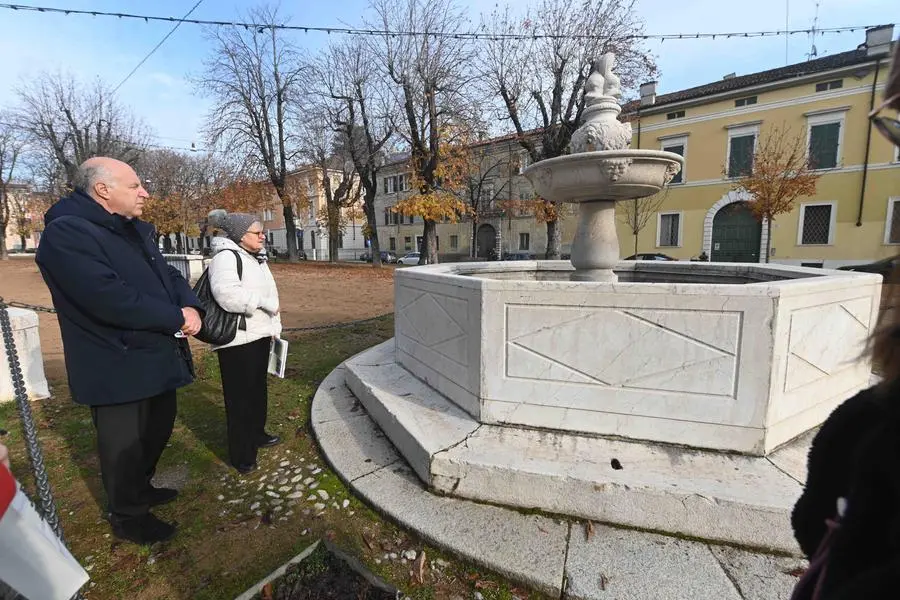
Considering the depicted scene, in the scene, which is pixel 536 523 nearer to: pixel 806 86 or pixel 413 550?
pixel 413 550

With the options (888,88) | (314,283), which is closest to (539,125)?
(314,283)

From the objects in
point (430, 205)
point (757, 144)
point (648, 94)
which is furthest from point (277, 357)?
point (648, 94)

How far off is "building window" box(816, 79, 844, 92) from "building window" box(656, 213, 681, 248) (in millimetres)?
8738

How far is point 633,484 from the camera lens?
7.84ft

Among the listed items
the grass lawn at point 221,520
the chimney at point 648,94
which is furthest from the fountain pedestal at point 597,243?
the chimney at point 648,94

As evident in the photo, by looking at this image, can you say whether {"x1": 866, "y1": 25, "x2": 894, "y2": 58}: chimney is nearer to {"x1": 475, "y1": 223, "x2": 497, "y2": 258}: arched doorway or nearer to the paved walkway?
{"x1": 475, "y1": 223, "x2": 497, "y2": 258}: arched doorway

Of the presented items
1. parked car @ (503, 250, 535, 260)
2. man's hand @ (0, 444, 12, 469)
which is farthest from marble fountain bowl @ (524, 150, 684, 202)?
parked car @ (503, 250, 535, 260)

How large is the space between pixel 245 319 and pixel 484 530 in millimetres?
2111

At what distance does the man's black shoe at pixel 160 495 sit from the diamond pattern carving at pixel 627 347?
2460 mm

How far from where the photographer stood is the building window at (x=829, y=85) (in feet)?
70.8

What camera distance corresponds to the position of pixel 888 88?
736 mm

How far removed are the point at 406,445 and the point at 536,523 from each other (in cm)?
106

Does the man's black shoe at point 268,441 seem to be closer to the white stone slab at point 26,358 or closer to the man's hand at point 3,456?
the man's hand at point 3,456

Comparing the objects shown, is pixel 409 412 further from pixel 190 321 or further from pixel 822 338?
pixel 822 338
